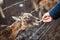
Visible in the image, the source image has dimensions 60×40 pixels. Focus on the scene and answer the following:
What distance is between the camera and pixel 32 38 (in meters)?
1.98

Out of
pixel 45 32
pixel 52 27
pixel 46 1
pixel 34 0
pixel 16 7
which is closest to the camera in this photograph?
pixel 45 32

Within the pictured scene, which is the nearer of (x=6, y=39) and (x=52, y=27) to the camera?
(x=6, y=39)

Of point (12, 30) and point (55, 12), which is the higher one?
point (12, 30)

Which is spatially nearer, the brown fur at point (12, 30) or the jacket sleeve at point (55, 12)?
the jacket sleeve at point (55, 12)

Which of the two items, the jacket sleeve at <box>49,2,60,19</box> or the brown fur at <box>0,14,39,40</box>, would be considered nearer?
the jacket sleeve at <box>49,2,60,19</box>

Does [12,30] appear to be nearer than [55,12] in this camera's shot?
No

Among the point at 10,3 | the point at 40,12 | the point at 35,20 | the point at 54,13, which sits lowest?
the point at 54,13

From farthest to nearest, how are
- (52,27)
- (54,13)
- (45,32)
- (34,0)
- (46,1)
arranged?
(34,0) < (46,1) < (52,27) < (45,32) < (54,13)

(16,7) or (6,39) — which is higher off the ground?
(16,7)

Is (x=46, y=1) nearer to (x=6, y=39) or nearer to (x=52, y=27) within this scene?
(x=52, y=27)

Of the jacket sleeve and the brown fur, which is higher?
the brown fur

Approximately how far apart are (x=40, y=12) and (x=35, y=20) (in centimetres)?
63

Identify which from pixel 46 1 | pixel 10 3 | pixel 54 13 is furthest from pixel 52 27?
pixel 54 13

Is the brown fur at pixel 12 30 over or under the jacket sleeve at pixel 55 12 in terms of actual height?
over
